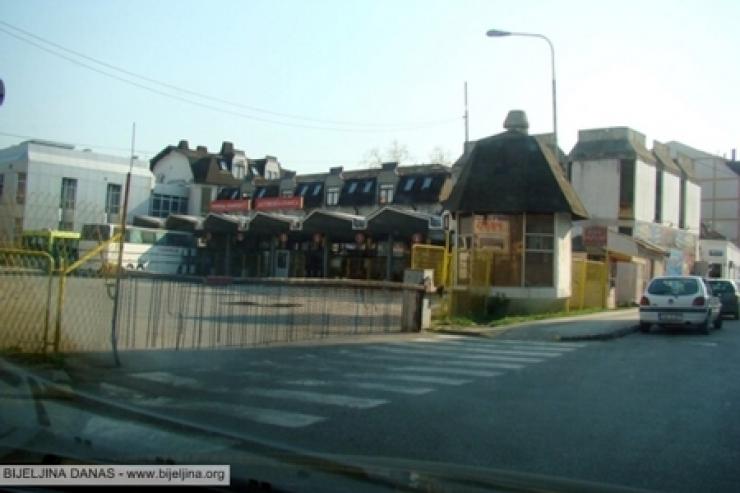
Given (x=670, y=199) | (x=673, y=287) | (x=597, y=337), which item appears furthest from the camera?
(x=670, y=199)

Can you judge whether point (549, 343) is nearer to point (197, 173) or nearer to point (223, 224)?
point (223, 224)

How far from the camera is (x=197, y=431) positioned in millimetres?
5648

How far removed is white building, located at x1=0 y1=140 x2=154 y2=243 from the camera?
37.6 feet

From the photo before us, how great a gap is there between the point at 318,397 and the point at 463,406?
1819 mm

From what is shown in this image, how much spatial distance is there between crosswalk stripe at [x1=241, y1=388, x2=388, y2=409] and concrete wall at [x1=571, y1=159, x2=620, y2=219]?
36030 mm

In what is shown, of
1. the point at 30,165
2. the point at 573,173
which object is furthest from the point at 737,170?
the point at 30,165

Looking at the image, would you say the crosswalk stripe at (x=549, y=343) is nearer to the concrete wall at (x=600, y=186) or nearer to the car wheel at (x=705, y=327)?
the car wheel at (x=705, y=327)

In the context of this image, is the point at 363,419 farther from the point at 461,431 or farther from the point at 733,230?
the point at 733,230

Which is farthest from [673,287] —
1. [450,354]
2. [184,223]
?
[184,223]

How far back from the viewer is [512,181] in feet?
81.8

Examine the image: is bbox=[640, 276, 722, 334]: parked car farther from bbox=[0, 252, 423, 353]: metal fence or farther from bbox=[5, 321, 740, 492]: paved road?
bbox=[0, 252, 423, 353]: metal fence

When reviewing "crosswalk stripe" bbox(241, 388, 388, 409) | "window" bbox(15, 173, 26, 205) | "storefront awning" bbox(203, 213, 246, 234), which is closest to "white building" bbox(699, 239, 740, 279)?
"storefront awning" bbox(203, 213, 246, 234)

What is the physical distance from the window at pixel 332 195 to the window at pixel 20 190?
4179 centimetres

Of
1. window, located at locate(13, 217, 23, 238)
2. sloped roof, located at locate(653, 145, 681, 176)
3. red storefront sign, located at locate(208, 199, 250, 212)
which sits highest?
sloped roof, located at locate(653, 145, 681, 176)
